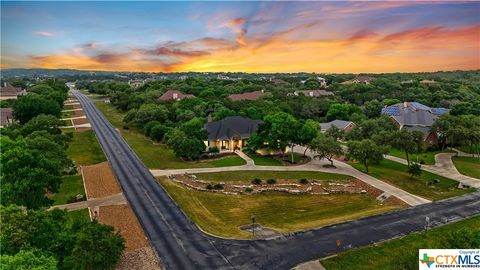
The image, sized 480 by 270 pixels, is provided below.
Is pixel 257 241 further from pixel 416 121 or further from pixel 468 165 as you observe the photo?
pixel 416 121

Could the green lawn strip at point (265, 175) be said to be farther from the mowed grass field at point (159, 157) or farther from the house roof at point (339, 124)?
the house roof at point (339, 124)


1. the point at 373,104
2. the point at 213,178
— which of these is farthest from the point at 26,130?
the point at 373,104

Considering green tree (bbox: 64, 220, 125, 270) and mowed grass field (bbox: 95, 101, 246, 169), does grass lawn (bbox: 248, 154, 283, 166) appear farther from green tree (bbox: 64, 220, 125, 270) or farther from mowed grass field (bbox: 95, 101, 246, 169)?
green tree (bbox: 64, 220, 125, 270)

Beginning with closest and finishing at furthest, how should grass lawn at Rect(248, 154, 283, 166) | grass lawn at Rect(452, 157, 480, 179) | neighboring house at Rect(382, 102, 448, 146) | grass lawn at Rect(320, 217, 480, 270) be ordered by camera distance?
grass lawn at Rect(320, 217, 480, 270) < grass lawn at Rect(452, 157, 480, 179) < grass lawn at Rect(248, 154, 283, 166) < neighboring house at Rect(382, 102, 448, 146)

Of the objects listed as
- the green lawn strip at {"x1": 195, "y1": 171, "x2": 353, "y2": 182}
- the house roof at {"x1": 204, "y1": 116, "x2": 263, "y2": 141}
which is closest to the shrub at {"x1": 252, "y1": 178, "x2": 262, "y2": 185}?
the green lawn strip at {"x1": 195, "y1": 171, "x2": 353, "y2": 182}

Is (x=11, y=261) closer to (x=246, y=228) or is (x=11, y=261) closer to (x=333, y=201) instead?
(x=246, y=228)

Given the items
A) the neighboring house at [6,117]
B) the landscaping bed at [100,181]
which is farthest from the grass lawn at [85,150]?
the neighboring house at [6,117]
